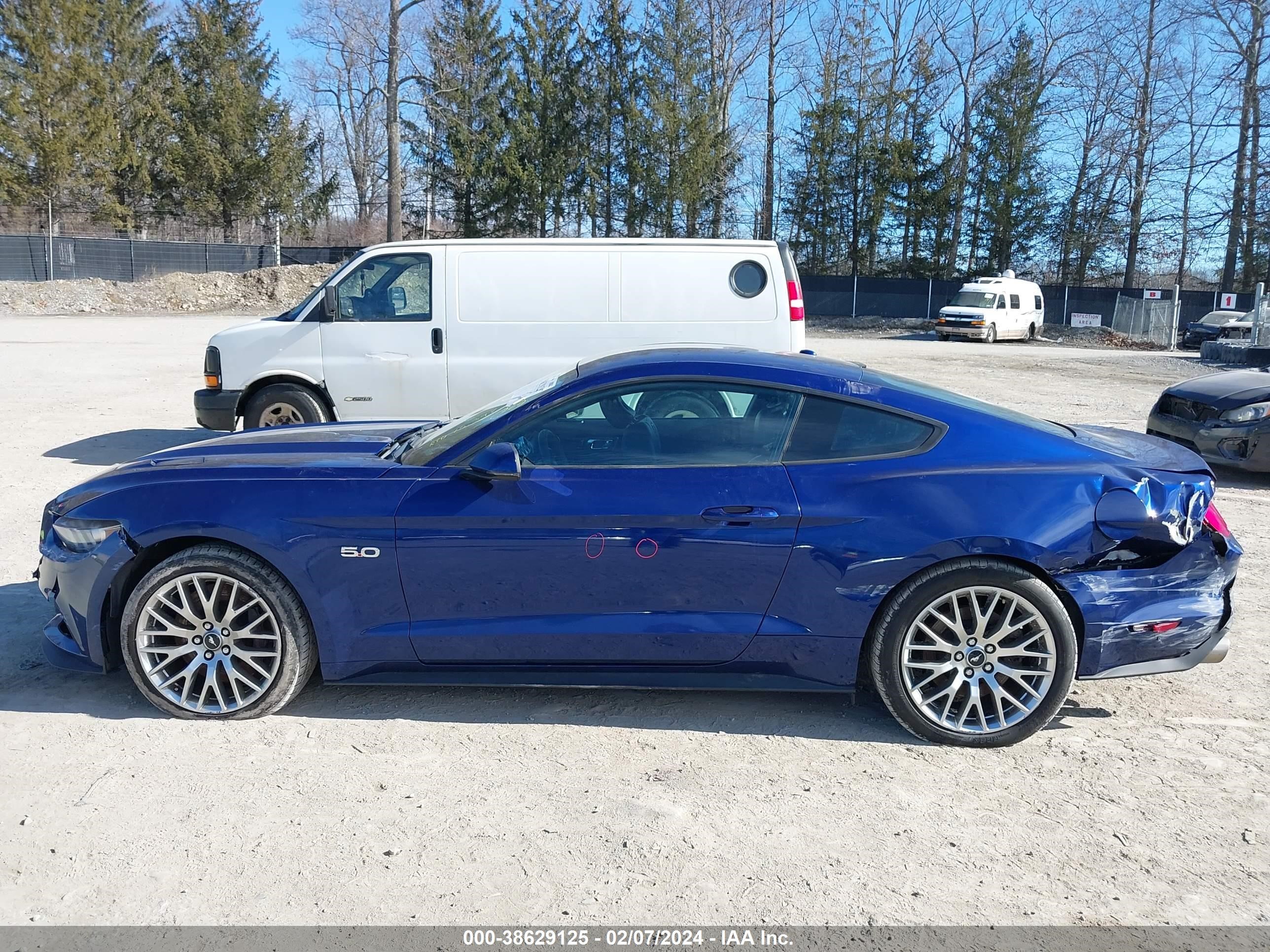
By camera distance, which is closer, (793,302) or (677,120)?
(793,302)

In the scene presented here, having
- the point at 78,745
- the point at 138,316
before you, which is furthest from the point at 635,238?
the point at 138,316

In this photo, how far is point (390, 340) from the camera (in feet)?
30.0

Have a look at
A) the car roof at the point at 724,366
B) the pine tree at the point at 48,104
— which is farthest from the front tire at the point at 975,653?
the pine tree at the point at 48,104

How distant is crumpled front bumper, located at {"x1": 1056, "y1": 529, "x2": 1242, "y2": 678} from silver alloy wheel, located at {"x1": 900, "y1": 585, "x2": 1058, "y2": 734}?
19cm

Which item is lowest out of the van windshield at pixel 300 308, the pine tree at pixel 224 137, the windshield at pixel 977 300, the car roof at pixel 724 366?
the car roof at pixel 724 366

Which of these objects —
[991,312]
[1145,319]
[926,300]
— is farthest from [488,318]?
[926,300]

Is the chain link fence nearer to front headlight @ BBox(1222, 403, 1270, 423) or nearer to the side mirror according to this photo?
front headlight @ BBox(1222, 403, 1270, 423)

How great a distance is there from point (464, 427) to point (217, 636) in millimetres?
1292

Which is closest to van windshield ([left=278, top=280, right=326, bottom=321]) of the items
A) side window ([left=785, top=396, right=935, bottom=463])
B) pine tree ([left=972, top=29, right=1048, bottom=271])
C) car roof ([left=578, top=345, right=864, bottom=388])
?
car roof ([left=578, top=345, right=864, bottom=388])

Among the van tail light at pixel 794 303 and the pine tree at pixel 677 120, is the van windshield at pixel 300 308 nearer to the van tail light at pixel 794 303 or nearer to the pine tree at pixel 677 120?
the van tail light at pixel 794 303

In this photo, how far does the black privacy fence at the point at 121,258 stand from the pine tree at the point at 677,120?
51.1 ft

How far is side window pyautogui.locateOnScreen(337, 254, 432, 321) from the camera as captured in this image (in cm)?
905

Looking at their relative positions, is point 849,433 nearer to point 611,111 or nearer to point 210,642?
point 210,642

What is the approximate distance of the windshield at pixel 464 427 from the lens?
4.12 m
